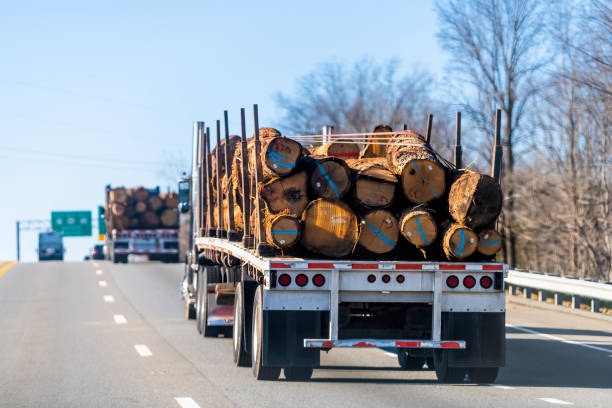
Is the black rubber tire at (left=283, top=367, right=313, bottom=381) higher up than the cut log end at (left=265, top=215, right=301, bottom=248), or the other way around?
the cut log end at (left=265, top=215, right=301, bottom=248)

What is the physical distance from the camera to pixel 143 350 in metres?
14.2

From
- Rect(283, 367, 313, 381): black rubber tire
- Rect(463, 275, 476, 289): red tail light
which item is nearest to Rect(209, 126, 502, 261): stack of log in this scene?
Rect(463, 275, 476, 289): red tail light

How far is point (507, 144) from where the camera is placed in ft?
123

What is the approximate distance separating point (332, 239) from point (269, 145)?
46.2 inches

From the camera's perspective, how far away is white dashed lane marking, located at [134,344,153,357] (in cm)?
1376

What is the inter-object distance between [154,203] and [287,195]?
102ft

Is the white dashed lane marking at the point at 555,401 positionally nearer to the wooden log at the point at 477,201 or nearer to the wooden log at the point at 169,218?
the wooden log at the point at 477,201

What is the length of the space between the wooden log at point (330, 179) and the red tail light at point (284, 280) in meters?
0.93

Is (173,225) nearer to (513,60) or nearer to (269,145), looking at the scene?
(513,60)

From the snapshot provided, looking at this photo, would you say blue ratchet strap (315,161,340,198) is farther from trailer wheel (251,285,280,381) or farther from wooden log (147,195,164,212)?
wooden log (147,195,164,212)

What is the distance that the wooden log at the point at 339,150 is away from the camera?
523 inches

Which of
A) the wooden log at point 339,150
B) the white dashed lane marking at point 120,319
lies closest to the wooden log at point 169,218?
the white dashed lane marking at point 120,319

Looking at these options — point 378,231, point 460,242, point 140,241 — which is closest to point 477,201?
point 460,242

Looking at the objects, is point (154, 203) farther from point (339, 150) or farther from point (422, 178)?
point (422, 178)
